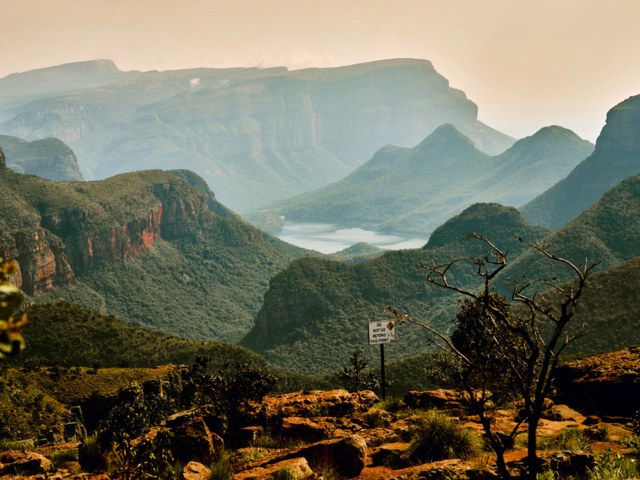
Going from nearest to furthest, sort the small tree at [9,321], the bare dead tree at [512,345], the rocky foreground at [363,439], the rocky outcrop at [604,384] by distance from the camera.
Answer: the small tree at [9,321] < the bare dead tree at [512,345] < the rocky foreground at [363,439] < the rocky outcrop at [604,384]

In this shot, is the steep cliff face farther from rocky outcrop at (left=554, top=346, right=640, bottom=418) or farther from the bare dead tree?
the bare dead tree

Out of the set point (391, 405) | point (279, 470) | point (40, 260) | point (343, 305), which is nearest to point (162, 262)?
point (40, 260)

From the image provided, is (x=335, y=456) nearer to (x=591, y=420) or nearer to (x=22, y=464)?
(x=22, y=464)

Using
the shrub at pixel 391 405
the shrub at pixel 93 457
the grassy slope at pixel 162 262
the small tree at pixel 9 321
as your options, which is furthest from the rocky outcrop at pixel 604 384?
the grassy slope at pixel 162 262

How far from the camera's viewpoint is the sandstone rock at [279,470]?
921 centimetres

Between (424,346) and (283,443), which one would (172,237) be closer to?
(424,346)

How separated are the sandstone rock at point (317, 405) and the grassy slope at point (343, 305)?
193 ft

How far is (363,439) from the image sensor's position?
1125cm

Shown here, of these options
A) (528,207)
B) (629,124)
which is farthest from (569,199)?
(629,124)

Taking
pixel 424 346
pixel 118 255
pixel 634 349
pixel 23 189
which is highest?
pixel 23 189

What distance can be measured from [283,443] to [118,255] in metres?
104

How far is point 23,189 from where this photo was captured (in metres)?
94.0

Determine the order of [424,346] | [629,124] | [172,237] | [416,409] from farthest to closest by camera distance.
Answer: [629,124], [172,237], [424,346], [416,409]

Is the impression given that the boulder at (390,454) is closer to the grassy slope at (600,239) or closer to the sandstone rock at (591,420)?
the sandstone rock at (591,420)
